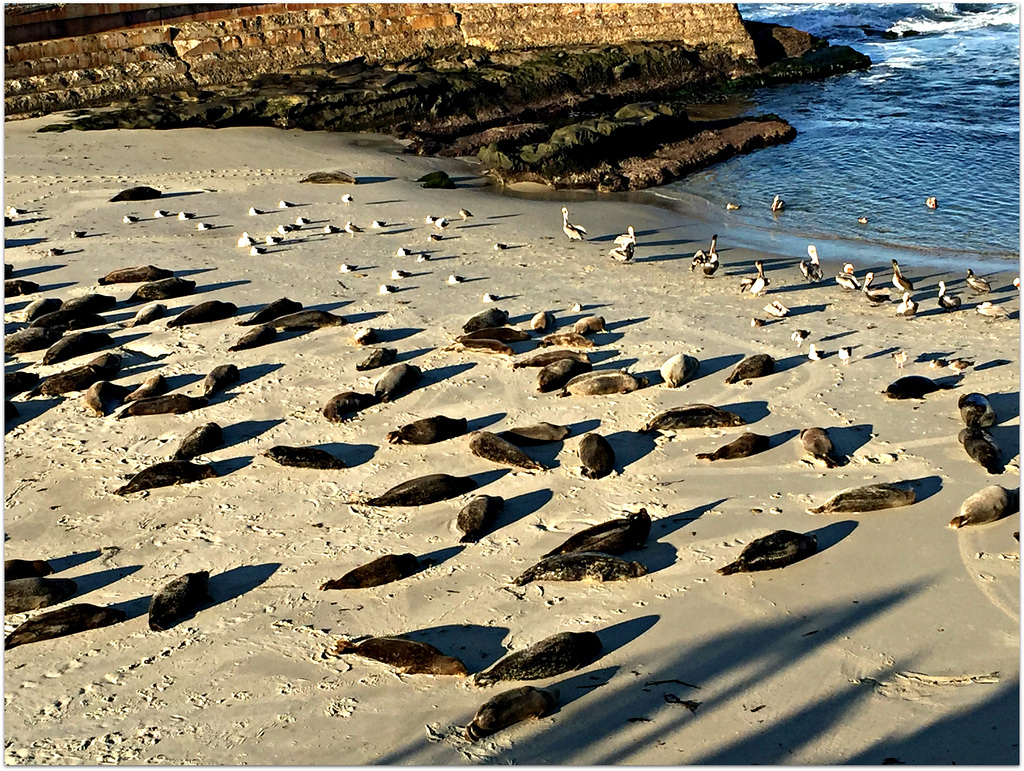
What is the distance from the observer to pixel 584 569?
286 inches

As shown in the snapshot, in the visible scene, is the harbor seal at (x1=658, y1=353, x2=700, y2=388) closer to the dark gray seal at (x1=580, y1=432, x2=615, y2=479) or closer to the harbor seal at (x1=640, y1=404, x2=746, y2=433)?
the harbor seal at (x1=640, y1=404, x2=746, y2=433)

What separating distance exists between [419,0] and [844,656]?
2466 cm

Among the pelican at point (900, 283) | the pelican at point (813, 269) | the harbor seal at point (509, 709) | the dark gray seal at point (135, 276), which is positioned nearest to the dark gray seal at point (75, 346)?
the dark gray seal at point (135, 276)

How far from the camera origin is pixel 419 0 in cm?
2722

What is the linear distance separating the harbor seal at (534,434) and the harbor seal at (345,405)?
1.56 m

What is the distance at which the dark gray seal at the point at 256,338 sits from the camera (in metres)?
11.2

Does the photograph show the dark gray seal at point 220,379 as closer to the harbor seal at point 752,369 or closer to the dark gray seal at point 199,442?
the dark gray seal at point 199,442

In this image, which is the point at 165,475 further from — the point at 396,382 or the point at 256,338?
the point at 256,338

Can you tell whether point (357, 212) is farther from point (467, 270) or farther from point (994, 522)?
point (994, 522)

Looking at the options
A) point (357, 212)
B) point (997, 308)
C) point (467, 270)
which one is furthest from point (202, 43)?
point (997, 308)

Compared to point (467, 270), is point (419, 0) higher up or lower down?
higher up

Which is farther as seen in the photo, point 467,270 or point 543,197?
point 543,197

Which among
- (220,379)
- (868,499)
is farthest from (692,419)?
(220,379)

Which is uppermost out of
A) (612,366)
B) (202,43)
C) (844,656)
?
(202,43)
